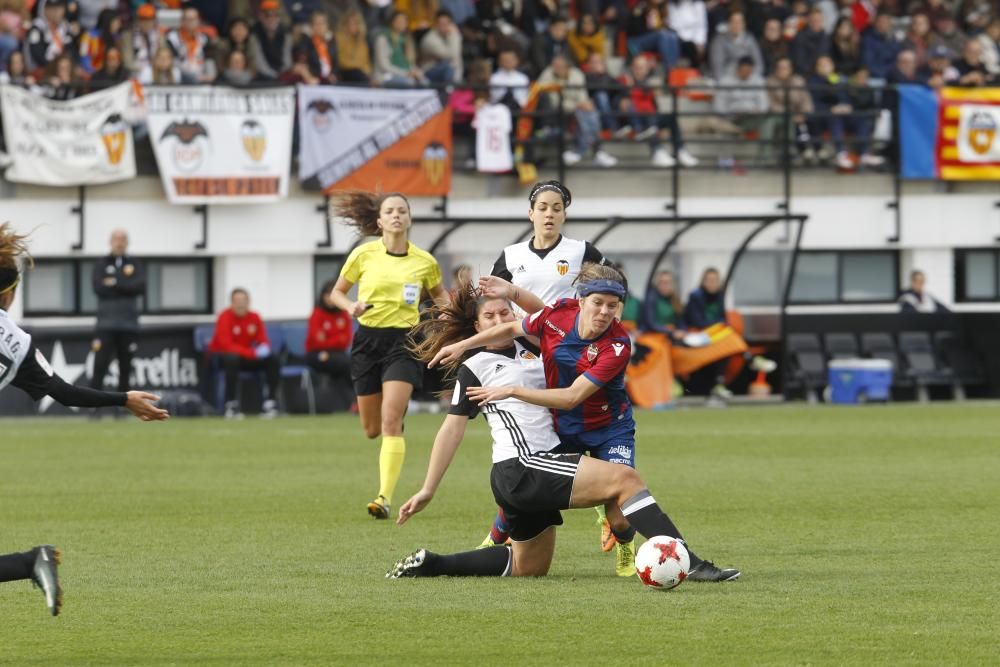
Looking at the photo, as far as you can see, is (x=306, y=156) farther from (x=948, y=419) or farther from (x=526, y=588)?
(x=526, y=588)

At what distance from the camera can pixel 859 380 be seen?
2609cm

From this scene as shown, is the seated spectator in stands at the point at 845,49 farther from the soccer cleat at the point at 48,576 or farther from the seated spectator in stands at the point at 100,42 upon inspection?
the soccer cleat at the point at 48,576

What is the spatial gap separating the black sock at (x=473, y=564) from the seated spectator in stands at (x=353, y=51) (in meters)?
18.2

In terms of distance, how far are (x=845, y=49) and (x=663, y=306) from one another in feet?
22.8

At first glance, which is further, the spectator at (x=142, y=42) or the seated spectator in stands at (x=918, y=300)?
the seated spectator in stands at (x=918, y=300)

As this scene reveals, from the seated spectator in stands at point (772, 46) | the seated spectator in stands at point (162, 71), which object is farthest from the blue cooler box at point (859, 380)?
the seated spectator in stands at point (162, 71)

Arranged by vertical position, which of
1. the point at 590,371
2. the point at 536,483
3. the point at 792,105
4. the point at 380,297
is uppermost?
the point at 792,105

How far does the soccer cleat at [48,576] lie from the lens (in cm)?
663

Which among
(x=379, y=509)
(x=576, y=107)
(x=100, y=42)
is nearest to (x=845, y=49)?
(x=576, y=107)

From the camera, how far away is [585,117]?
27266 mm

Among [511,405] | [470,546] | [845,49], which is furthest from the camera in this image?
[845,49]

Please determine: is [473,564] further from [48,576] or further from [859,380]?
[859,380]

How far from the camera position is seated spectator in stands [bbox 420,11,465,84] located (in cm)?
2725

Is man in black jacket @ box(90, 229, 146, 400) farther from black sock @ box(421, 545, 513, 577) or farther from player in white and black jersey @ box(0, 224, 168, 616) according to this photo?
player in white and black jersey @ box(0, 224, 168, 616)
